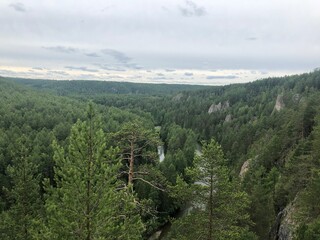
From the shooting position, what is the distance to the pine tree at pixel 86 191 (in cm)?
1175

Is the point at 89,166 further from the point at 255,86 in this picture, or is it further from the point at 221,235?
the point at 255,86

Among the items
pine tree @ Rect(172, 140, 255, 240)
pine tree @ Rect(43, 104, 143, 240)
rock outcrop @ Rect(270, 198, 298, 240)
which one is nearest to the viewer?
pine tree @ Rect(43, 104, 143, 240)

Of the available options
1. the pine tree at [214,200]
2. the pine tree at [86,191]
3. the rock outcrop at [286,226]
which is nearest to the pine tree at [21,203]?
the pine tree at [86,191]

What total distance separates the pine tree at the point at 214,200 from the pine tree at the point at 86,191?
15.3 feet

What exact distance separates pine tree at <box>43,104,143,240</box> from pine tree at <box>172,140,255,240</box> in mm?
4661

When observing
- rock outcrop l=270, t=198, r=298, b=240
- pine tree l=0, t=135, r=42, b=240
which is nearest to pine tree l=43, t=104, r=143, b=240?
pine tree l=0, t=135, r=42, b=240

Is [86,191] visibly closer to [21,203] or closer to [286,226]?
[21,203]

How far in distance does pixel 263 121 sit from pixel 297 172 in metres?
54.1

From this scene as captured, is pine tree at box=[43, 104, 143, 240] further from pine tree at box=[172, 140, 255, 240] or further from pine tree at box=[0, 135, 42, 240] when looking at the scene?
pine tree at box=[0, 135, 42, 240]

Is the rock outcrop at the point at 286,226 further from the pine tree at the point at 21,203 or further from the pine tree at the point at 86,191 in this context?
the pine tree at the point at 21,203

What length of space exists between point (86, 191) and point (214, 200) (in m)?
6.70

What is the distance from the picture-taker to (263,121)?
84188 mm

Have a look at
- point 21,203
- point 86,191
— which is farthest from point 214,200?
point 21,203

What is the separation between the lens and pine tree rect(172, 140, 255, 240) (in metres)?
15.4
